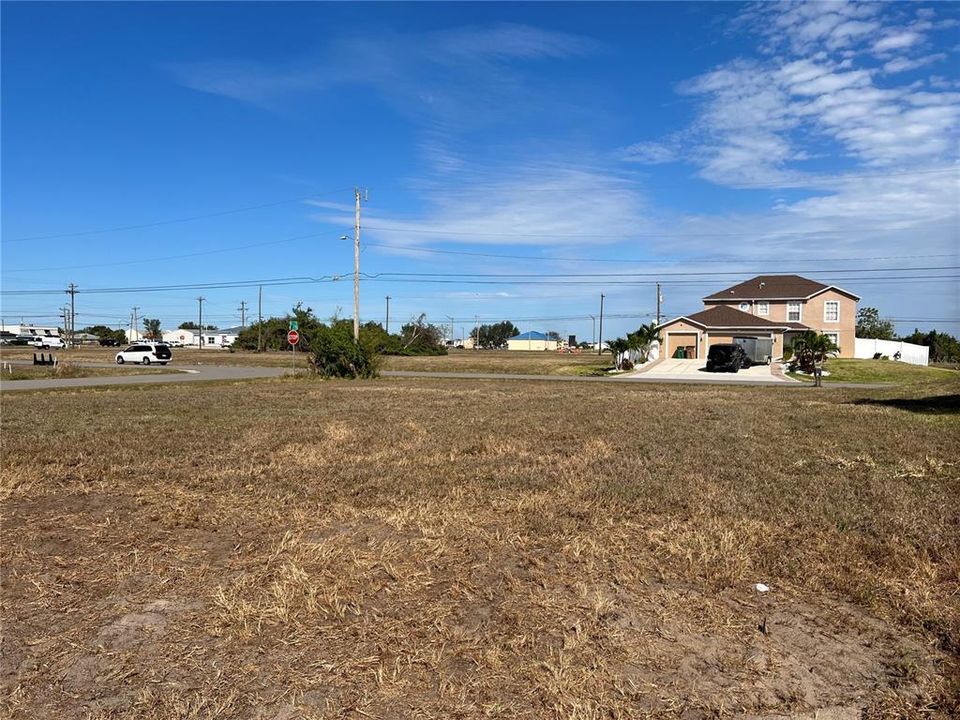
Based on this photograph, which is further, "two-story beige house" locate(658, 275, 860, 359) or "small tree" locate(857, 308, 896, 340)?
"small tree" locate(857, 308, 896, 340)

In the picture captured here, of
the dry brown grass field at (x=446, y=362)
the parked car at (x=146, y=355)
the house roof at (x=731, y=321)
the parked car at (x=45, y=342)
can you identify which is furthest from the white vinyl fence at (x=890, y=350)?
the parked car at (x=45, y=342)

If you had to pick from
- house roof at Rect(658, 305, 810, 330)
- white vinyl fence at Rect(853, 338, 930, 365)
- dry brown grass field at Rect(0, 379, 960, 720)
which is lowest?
dry brown grass field at Rect(0, 379, 960, 720)

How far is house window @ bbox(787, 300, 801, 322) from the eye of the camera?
183 feet

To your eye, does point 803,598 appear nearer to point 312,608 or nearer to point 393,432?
point 312,608

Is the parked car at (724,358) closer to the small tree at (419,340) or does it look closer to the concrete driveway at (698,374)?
the concrete driveway at (698,374)

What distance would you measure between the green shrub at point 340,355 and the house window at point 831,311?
4149 centimetres

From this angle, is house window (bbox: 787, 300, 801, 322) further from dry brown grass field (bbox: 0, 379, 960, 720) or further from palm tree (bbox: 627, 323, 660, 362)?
dry brown grass field (bbox: 0, 379, 960, 720)

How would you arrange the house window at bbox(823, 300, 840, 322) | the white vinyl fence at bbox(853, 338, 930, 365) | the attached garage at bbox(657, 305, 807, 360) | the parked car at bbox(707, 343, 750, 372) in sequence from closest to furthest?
the parked car at bbox(707, 343, 750, 372) < the attached garage at bbox(657, 305, 807, 360) < the house window at bbox(823, 300, 840, 322) < the white vinyl fence at bbox(853, 338, 930, 365)

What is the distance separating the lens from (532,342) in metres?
148

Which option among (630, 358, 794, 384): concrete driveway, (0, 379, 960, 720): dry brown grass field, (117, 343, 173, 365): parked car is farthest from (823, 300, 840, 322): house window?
(117, 343, 173, 365): parked car

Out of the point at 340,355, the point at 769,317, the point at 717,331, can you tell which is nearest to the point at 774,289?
the point at 769,317

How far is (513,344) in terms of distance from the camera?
493 feet

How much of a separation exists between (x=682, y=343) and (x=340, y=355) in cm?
3094

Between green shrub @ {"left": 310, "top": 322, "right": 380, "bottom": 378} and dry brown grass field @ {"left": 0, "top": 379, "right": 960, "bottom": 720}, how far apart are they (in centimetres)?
2340
